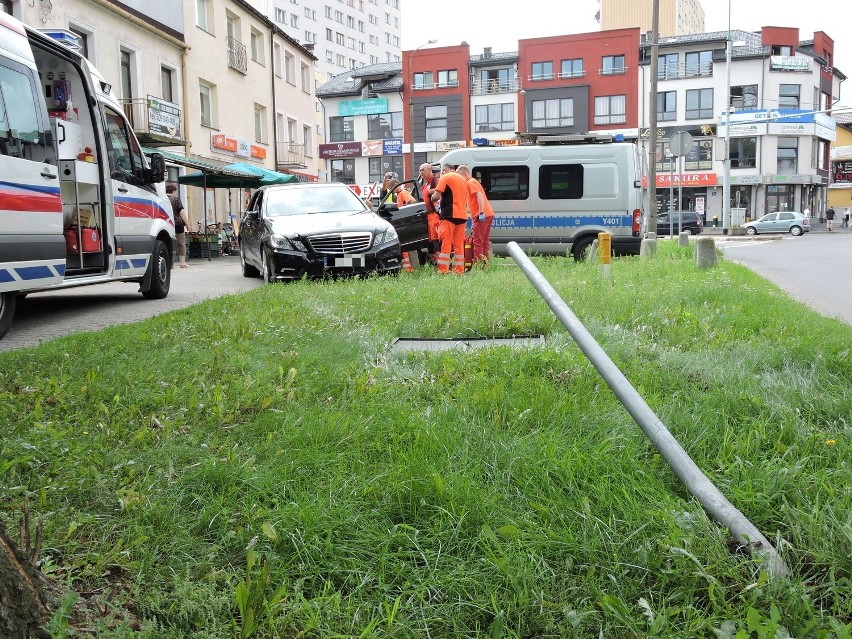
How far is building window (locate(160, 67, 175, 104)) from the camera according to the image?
26902mm

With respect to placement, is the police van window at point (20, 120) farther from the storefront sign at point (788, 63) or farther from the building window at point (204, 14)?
the storefront sign at point (788, 63)

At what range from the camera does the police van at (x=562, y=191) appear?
16812mm

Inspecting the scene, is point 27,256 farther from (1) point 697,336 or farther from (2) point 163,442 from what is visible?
(1) point 697,336

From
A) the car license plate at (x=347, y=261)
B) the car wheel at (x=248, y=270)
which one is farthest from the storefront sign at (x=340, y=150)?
the car license plate at (x=347, y=261)

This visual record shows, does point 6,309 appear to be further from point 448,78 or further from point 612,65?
point 448,78

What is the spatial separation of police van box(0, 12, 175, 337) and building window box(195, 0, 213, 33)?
20.5 meters

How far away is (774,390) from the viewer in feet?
13.5

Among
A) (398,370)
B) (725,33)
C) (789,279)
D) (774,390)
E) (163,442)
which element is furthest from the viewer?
(725,33)

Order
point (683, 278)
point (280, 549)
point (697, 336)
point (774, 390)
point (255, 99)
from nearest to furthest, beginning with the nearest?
point (280, 549), point (774, 390), point (697, 336), point (683, 278), point (255, 99)

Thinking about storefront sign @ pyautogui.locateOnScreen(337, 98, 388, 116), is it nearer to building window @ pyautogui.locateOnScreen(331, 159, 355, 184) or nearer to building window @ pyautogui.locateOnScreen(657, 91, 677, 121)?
building window @ pyautogui.locateOnScreen(331, 159, 355, 184)

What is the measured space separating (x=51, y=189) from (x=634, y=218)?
470 inches

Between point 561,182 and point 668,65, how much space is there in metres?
46.2

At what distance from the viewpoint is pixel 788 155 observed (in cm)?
5825

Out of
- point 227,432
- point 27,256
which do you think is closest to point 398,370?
point 227,432
